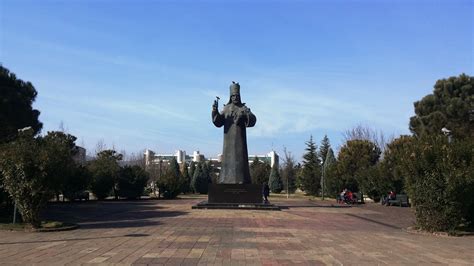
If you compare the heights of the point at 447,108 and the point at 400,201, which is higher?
the point at 447,108

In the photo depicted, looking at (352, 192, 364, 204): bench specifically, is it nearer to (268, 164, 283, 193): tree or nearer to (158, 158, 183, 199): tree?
(158, 158, 183, 199): tree

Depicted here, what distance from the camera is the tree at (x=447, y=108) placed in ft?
110

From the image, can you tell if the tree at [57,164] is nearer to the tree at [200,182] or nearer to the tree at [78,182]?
the tree at [78,182]

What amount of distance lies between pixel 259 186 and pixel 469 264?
1858 centimetres

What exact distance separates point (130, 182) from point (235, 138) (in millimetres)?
14084

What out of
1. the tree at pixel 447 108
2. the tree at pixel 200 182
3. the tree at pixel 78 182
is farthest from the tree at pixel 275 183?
the tree at pixel 78 182

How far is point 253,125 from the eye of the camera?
31.3 m

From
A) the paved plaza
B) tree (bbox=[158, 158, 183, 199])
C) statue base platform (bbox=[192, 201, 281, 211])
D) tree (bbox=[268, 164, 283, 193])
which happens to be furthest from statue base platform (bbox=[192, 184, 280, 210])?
tree (bbox=[268, 164, 283, 193])

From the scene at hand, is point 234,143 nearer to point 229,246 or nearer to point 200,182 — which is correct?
point 229,246

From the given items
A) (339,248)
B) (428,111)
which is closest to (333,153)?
(428,111)

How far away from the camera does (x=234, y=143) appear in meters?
31.0

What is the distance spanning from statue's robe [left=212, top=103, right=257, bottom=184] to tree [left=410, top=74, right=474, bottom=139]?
11834 mm

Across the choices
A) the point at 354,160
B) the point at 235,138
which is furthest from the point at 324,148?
Answer: the point at 235,138

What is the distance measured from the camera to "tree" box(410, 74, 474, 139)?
33.5 m
